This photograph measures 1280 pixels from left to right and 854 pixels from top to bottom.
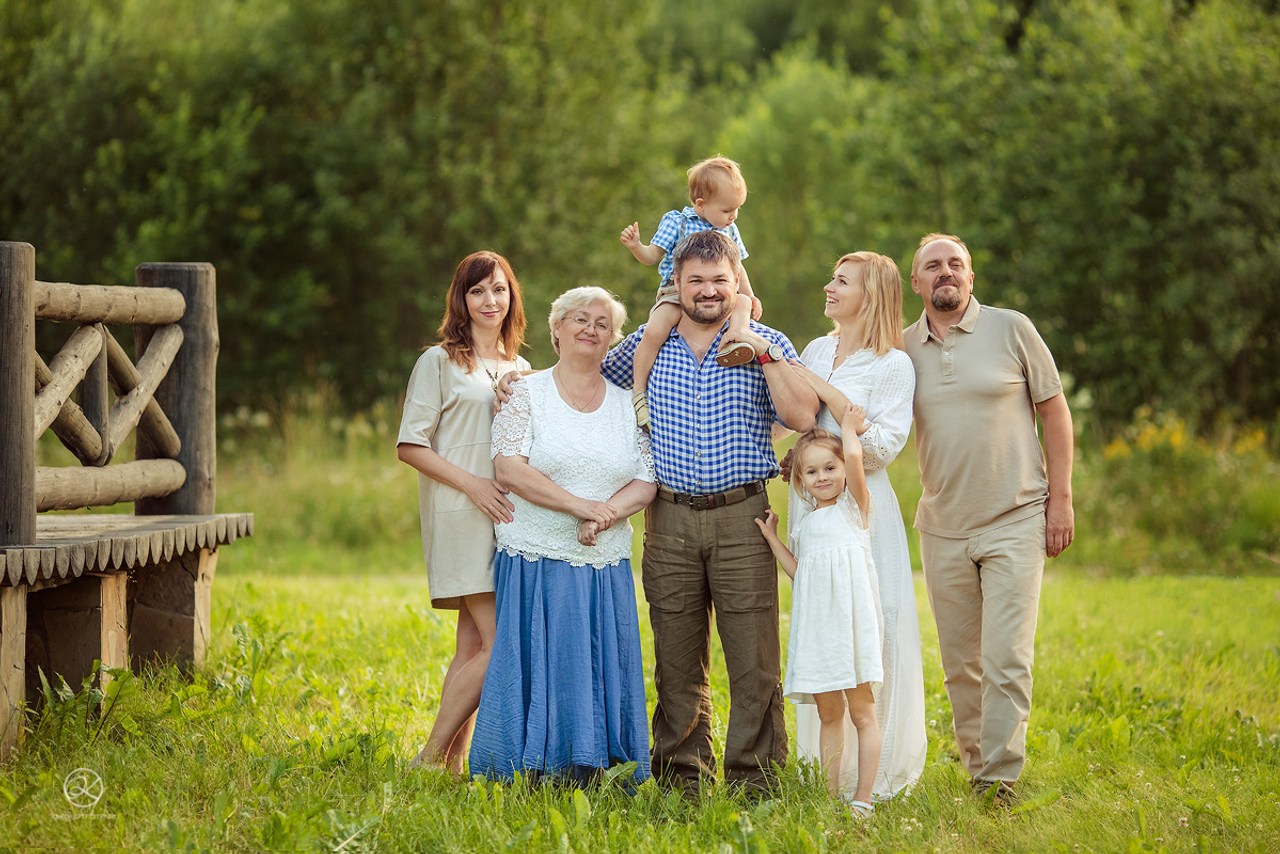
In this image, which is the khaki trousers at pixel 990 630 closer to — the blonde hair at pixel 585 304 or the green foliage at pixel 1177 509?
the blonde hair at pixel 585 304

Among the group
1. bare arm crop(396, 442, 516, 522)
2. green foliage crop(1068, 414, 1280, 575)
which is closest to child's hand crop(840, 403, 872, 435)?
bare arm crop(396, 442, 516, 522)

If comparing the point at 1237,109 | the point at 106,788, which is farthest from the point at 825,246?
the point at 106,788

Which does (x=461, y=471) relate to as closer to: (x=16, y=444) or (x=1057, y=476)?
(x=16, y=444)

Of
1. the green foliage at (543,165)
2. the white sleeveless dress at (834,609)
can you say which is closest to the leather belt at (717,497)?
the white sleeveless dress at (834,609)

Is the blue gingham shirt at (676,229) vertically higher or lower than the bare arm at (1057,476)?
higher

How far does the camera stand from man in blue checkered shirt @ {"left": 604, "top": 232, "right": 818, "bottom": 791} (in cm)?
495

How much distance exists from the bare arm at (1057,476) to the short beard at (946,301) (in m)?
0.53

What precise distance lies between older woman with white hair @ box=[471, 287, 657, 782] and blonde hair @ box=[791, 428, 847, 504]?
1.84ft

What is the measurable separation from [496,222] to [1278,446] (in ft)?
32.9

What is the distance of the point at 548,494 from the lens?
16.5ft

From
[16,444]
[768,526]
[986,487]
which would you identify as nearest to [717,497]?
[768,526]

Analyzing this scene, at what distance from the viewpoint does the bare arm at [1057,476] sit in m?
5.17

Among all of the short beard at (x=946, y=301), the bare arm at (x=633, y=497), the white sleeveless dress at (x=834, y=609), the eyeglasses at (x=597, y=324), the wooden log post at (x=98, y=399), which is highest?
the short beard at (x=946, y=301)

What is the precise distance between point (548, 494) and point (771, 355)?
100cm
